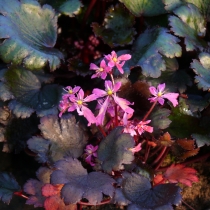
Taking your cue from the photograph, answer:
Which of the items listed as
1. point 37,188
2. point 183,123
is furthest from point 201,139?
point 37,188

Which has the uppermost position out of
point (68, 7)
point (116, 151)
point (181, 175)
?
point (68, 7)

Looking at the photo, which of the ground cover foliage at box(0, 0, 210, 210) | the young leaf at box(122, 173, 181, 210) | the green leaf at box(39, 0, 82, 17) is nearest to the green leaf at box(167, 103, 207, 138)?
the ground cover foliage at box(0, 0, 210, 210)

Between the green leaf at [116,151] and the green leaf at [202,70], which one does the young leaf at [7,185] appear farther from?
the green leaf at [202,70]

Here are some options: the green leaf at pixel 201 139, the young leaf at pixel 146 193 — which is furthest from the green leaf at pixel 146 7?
the young leaf at pixel 146 193

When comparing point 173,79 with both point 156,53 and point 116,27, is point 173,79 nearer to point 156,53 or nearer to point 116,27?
point 156,53

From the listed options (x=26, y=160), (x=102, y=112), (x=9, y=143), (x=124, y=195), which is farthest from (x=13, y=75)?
(x=124, y=195)

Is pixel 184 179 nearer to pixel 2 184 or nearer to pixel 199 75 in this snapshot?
pixel 199 75
